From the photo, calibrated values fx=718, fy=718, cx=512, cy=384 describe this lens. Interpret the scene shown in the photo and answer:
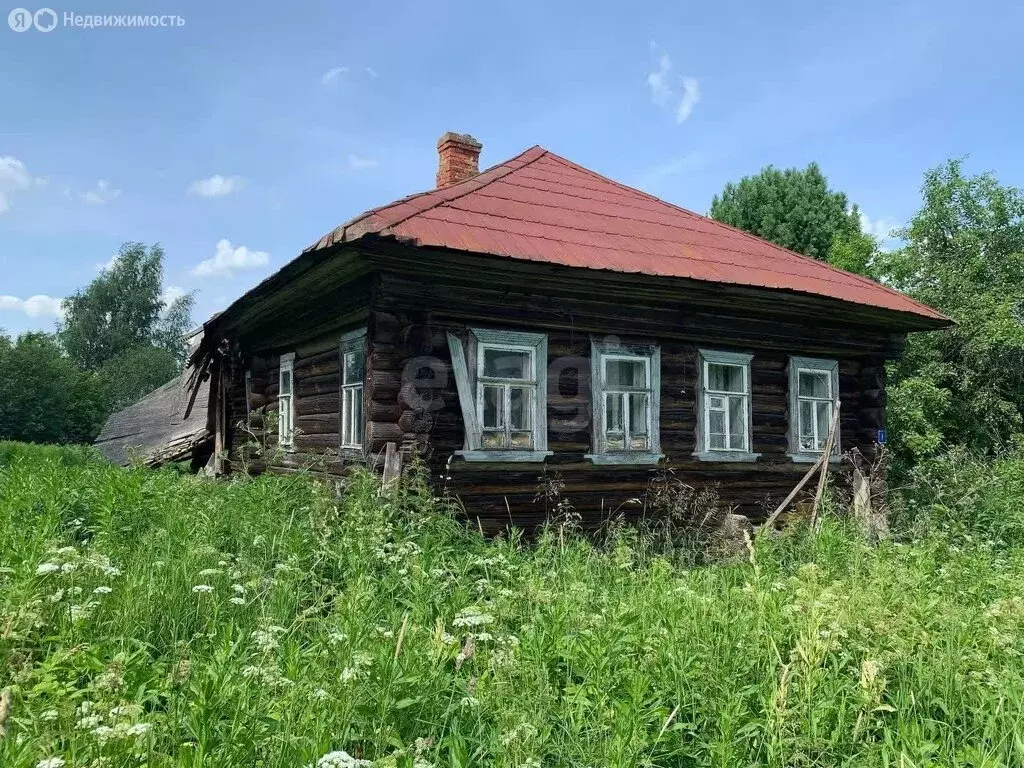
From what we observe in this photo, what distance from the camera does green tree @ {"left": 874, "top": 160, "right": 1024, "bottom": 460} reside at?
51.5 ft

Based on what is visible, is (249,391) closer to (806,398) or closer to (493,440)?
(493,440)

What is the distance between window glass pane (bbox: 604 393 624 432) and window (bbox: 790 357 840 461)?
2729mm

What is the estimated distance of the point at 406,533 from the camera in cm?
573

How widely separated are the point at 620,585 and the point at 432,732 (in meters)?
2.28

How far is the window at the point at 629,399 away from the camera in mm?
8250

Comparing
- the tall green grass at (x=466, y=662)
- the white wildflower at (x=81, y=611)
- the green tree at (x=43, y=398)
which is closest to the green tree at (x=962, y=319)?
the tall green grass at (x=466, y=662)

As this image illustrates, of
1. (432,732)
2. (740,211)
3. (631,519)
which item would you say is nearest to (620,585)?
(432,732)

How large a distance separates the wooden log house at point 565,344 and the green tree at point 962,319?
20.5 ft

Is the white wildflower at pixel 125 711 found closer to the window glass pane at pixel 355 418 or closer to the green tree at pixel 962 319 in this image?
the window glass pane at pixel 355 418

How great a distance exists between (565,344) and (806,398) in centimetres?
393

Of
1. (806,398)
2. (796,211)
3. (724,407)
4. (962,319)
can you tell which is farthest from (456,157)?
(796,211)

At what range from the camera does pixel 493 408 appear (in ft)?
25.5

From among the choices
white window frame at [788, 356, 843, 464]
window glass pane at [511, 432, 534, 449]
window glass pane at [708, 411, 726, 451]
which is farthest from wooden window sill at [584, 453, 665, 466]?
white window frame at [788, 356, 843, 464]

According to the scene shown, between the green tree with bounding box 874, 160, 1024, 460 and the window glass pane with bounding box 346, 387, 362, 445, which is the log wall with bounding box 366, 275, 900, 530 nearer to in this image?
the window glass pane with bounding box 346, 387, 362, 445
